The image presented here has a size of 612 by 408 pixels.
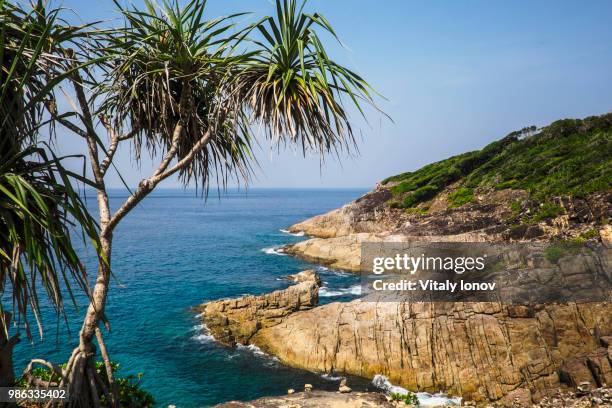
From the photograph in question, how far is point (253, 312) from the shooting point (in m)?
23.4

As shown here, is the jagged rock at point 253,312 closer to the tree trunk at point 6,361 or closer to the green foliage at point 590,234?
the green foliage at point 590,234

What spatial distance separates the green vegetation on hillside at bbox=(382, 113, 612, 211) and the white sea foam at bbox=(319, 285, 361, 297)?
1904cm

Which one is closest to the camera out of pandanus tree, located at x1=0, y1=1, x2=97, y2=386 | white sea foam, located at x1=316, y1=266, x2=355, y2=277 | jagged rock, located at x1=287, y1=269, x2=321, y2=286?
pandanus tree, located at x1=0, y1=1, x2=97, y2=386

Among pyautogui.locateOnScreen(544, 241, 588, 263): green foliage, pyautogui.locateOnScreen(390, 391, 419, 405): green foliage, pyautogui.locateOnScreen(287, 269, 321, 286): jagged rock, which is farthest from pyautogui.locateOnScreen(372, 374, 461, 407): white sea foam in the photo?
pyautogui.locateOnScreen(287, 269, 321, 286): jagged rock

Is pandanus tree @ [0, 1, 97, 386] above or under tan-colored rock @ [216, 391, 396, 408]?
above

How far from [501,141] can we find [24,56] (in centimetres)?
6669

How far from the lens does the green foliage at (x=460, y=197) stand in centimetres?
4553

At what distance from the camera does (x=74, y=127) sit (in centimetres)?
486

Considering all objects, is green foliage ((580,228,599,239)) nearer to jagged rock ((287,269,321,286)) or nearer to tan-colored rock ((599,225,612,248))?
tan-colored rock ((599,225,612,248))

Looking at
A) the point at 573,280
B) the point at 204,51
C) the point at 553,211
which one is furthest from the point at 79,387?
the point at 553,211

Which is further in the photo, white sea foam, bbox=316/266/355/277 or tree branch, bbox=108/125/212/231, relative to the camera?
white sea foam, bbox=316/266/355/277

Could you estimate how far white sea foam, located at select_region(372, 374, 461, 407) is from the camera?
15577 mm

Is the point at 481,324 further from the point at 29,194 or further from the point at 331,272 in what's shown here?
the point at 331,272

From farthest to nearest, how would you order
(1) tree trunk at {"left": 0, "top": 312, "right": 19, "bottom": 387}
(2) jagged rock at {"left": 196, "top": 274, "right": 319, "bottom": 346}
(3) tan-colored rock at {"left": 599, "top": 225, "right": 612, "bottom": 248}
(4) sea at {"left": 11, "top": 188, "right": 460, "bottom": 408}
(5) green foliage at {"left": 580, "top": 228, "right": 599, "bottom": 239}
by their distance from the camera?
(5) green foliage at {"left": 580, "top": 228, "right": 599, "bottom": 239}
(2) jagged rock at {"left": 196, "top": 274, "right": 319, "bottom": 346}
(3) tan-colored rock at {"left": 599, "top": 225, "right": 612, "bottom": 248}
(4) sea at {"left": 11, "top": 188, "right": 460, "bottom": 408}
(1) tree trunk at {"left": 0, "top": 312, "right": 19, "bottom": 387}
